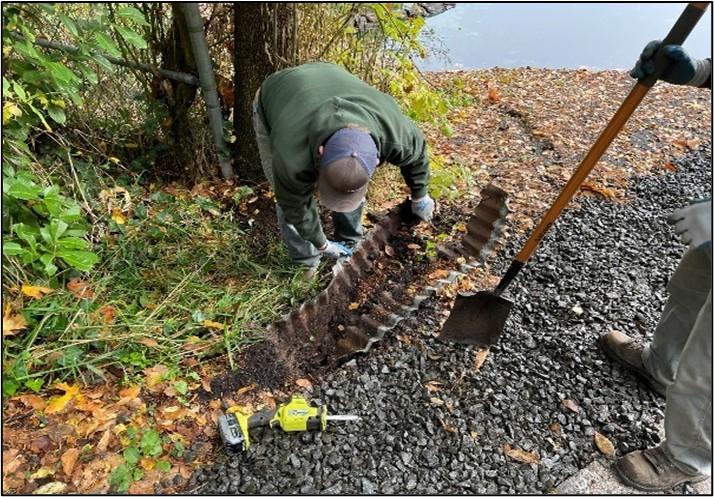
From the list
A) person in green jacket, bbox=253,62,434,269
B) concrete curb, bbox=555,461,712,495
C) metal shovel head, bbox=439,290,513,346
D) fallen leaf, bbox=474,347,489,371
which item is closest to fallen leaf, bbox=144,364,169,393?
person in green jacket, bbox=253,62,434,269

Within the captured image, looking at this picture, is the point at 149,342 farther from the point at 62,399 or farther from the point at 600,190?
the point at 600,190

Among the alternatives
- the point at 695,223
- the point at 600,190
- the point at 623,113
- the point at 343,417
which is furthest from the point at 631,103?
the point at 600,190

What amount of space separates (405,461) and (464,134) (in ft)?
11.3

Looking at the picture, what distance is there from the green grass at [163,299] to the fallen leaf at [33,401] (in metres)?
0.05

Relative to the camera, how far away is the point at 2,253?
236 centimetres

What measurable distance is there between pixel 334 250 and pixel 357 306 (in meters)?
0.37

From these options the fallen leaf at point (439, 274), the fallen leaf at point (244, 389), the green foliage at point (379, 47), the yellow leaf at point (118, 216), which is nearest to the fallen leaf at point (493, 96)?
the green foliage at point (379, 47)

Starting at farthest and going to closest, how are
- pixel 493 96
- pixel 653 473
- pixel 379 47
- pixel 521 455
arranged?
1. pixel 493 96
2. pixel 379 47
3. pixel 521 455
4. pixel 653 473

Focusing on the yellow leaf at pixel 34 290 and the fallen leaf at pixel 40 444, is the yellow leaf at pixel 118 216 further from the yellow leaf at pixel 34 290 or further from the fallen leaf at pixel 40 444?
the fallen leaf at pixel 40 444

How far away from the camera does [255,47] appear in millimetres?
3207

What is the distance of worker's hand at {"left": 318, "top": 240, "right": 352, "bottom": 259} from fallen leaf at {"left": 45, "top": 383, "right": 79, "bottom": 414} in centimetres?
142

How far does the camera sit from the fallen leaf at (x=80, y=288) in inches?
104

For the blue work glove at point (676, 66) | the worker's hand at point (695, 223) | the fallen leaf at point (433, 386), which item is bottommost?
the fallen leaf at point (433, 386)

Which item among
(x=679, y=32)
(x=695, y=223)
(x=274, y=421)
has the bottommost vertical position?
(x=274, y=421)
